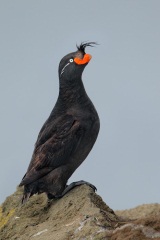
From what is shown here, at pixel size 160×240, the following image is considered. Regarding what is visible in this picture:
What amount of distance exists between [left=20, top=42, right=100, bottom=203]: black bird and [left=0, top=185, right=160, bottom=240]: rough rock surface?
0.25m

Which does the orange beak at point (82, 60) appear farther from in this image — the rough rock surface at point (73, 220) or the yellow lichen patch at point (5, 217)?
the yellow lichen patch at point (5, 217)

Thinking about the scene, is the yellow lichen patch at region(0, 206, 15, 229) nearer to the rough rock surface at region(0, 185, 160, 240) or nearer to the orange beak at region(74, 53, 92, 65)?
the rough rock surface at region(0, 185, 160, 240)

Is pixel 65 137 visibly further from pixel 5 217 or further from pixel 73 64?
pixel 5 217

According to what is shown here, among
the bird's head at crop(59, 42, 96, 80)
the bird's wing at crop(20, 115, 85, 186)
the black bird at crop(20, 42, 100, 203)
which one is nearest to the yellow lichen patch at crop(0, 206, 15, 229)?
the black bird at crop(20, 42, 100, 203)

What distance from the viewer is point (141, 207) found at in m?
10.3

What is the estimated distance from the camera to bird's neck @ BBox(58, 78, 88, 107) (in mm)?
8641

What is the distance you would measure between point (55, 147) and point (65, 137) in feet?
0.66

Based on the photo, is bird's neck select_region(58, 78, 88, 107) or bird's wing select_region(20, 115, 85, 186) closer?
bird's wing select_region(20, 115, 85, 186)

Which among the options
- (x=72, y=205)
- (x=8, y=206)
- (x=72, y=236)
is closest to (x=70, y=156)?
(x=72, y=205)

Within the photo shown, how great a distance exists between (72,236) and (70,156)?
81.1 inches

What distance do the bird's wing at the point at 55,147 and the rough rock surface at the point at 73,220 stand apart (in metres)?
0.46

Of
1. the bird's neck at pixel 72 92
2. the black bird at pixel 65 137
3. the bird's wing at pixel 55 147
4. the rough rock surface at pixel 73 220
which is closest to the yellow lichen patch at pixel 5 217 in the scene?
the rough rock surface at pixel 73 220

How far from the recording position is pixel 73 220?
22.7 ft

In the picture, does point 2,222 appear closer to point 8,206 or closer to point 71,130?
point 8,206
